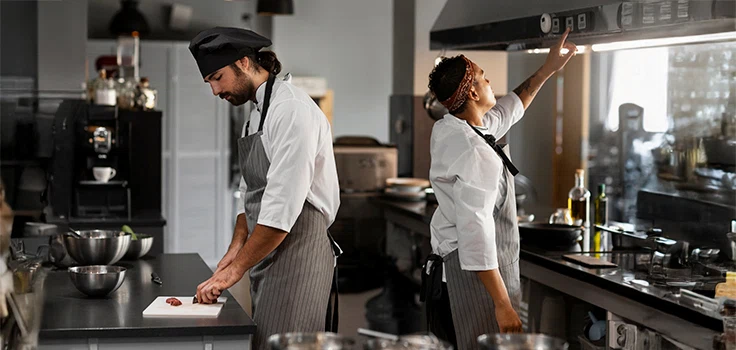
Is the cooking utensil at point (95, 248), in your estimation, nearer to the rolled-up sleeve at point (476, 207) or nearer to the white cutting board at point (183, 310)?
the white cutting board at point (183, 310)

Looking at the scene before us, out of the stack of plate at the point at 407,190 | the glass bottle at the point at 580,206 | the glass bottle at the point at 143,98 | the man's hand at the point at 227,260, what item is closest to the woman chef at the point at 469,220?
the man's hand at the point at 227,260

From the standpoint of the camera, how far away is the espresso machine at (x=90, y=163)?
19.5 feet

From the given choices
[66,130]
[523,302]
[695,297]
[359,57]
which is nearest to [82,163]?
[66,130]

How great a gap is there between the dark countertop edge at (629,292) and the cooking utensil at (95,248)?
5.53 feet

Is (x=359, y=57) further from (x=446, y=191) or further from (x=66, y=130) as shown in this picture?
(x=446, y=191)

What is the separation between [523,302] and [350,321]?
1777mm

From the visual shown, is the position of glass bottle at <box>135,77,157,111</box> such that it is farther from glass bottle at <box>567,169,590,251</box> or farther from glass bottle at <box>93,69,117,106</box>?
glass bottle at <box>567,169,590,251</box>


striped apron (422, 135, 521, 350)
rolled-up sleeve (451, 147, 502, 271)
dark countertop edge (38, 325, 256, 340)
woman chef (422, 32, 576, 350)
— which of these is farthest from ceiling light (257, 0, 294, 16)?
dark countertop edge (38, 325, 256, 340)

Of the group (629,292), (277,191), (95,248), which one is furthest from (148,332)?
(629,292)

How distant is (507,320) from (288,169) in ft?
2.88

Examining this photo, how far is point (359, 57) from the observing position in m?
11.2

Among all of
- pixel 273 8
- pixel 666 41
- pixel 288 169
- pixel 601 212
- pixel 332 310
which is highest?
pixel 273 8

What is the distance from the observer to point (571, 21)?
341 cm

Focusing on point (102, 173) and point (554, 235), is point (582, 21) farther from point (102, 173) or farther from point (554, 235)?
point (102, 173)
